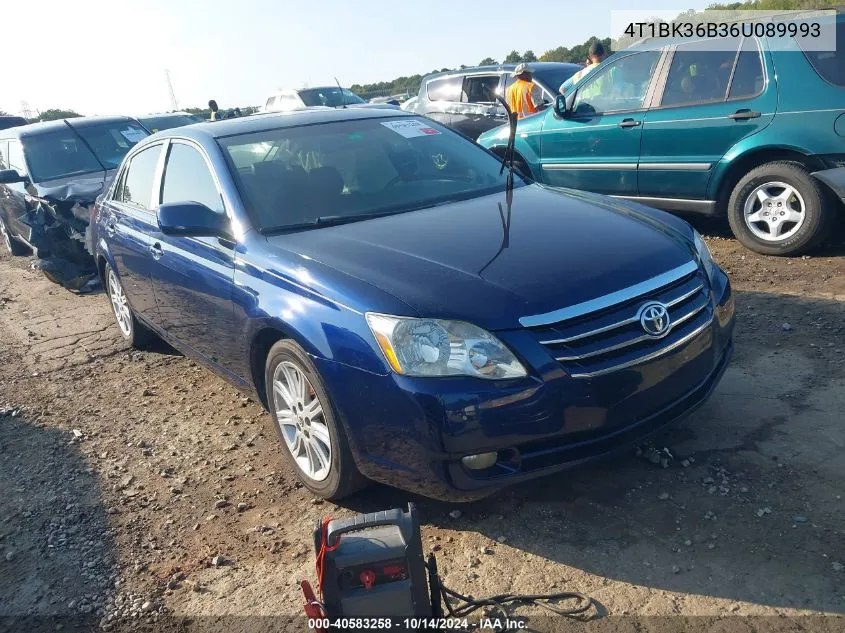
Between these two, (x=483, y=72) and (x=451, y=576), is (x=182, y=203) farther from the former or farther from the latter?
(x=483, y=72)

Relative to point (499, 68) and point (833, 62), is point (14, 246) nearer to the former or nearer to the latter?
point (499, 68)

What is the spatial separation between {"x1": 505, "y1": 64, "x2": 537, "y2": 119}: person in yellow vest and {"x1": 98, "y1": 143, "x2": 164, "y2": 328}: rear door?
537 cm

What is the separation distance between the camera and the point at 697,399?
3100 millimetres

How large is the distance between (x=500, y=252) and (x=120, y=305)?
12.6 ft

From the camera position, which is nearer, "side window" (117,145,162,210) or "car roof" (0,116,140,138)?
"side window" (117,145,162,210)

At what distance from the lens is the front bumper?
103 inches

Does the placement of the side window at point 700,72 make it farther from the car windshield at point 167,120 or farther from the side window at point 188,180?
the car windshield at point 167,120

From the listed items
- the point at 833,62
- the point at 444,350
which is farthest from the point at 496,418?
the point at 833,62

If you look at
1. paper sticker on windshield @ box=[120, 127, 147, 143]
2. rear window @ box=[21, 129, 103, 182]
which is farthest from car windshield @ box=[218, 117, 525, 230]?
paper sticker on windshield @ box=[120, 127, 147, 143]

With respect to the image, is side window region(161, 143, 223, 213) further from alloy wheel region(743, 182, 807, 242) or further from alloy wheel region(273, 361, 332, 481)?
alloy wheel region(743, 182, 807, 242)

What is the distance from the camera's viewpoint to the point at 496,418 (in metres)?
2.60

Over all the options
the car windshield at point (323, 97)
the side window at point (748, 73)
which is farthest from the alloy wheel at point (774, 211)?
the car windshield at point (323, 97)

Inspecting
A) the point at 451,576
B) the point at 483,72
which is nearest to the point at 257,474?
the point at 451,576

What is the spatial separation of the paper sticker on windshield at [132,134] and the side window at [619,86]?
214 inches
